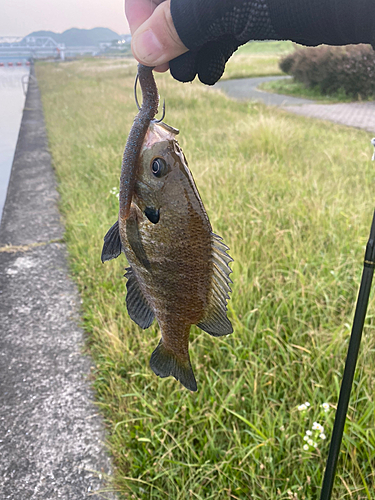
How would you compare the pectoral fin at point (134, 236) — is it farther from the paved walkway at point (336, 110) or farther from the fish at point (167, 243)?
the paved walkway at point (336, 110)

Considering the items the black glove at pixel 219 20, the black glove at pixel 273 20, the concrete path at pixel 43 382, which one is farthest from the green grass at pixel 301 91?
the black glove at pixel 219 20

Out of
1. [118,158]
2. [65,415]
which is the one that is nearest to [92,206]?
[118,158]

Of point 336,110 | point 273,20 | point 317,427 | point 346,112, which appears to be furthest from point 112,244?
point 336,110

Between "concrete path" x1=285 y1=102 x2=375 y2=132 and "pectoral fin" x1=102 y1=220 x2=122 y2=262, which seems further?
"concrete path" x1=285 y1=102 x2=375 y2=132

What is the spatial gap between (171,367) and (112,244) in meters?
0.27

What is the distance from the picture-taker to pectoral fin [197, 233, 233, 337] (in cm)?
72

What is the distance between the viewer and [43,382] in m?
2.63

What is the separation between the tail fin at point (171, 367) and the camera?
0.77 m

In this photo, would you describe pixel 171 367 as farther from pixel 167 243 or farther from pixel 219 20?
pixel 219 20

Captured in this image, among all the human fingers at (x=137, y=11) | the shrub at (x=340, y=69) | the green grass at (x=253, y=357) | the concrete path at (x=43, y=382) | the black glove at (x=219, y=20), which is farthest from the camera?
the shrub at (x=340, y=69)

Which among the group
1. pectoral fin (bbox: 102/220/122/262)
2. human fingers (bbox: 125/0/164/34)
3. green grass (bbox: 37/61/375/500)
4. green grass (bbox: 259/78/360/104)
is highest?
human fingers (bbox: 125/0/164/34)

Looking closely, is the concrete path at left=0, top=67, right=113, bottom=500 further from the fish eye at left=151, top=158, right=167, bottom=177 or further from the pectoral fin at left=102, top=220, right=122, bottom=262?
the fish eye at left=151, top=158, right=167, bottom=177

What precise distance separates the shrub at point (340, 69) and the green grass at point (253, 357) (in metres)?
11.5

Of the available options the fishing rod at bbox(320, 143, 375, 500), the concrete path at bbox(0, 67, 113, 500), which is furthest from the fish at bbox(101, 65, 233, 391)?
the concrete path at bbox(0, 67, 113, 500)
